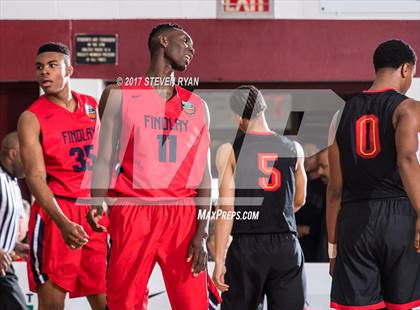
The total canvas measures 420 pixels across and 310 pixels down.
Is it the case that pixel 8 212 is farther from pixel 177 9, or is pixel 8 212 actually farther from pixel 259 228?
pixel 177 9

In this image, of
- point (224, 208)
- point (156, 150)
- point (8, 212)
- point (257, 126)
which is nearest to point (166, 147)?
point (156, 150)

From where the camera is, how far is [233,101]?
20.1ft

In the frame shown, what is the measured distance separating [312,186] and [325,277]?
2.90 ft

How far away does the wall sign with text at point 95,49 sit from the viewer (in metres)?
9.12

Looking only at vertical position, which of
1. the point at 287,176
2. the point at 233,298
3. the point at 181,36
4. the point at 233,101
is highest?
the point at 181,36

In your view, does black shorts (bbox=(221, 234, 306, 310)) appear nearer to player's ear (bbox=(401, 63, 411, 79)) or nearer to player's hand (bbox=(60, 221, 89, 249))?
player's hand (bbox=(60, 221, 89, 249))

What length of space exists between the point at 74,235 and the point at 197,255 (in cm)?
75

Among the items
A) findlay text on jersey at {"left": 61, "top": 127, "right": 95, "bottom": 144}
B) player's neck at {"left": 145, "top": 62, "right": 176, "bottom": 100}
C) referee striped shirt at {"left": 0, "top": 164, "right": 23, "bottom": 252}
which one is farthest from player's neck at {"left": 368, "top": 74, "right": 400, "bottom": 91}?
referee striped shirt at {"left": 0, "top": 164, "right": 23, "bottom": 252}

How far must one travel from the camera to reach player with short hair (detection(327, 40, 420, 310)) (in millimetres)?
5016

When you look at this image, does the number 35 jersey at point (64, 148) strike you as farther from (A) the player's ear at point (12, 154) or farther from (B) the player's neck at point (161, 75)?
(A) the player's ear at point (12, 154)

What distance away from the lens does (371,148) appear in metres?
5.18

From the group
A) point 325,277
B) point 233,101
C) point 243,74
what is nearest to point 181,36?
point 233,101

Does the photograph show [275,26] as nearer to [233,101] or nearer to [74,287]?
[233,101]

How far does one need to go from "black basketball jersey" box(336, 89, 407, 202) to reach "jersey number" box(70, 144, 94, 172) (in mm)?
1692
